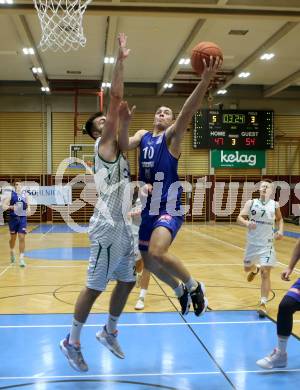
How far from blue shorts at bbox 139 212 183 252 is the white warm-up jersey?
2.72 m

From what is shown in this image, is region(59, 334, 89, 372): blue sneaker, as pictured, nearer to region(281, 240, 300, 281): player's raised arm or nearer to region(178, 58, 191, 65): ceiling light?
region(281, 240, 300, 281): player's raised arm

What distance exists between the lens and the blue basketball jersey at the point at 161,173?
4.41 m

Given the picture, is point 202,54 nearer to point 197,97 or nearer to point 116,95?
point 197,97

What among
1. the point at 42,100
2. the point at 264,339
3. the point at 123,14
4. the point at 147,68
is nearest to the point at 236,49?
the point at 147,68

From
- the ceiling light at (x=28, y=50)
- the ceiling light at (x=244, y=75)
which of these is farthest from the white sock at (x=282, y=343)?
the ceiling light at (x=244, y=75)

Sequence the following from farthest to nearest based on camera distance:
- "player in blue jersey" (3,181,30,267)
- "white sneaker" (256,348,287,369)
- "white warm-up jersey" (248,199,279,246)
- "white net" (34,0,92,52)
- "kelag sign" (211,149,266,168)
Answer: "kelag sign" (211,149,266,168), "player in blue jersey" (3,181,30,267), "white net" (34,0,92,52), "white warm-up jersey" (248,199,279,246), "white sneaker" (256,348,287,369)

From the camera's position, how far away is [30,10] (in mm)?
12812

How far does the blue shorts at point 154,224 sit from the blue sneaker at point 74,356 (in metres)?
1.04

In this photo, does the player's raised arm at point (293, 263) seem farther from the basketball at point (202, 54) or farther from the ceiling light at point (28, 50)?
the ceiling light at point (28, 50)

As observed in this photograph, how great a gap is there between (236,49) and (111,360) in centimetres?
1543

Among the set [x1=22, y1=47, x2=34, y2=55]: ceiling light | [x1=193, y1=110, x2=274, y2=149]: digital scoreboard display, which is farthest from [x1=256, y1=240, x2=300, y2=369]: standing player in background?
[x1=193, y1=110, x2=274, y2=149]: digital scoreboard display

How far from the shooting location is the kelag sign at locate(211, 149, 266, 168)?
24.1 metres

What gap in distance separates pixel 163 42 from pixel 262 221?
38.5 ft

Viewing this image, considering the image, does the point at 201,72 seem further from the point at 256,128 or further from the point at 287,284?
the point at 256,128
